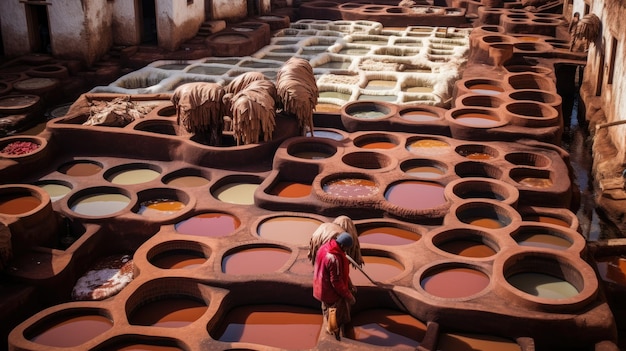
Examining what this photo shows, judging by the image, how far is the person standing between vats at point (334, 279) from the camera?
7.51m

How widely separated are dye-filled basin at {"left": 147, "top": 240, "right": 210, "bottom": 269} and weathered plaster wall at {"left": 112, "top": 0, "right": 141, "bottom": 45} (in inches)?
515

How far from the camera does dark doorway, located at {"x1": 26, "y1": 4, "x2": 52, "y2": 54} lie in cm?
2067

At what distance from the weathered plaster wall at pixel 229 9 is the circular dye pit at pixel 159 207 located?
13.6 m

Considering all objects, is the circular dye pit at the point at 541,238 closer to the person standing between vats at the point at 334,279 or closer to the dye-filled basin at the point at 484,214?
the dye-filled basin at the point at 484,214

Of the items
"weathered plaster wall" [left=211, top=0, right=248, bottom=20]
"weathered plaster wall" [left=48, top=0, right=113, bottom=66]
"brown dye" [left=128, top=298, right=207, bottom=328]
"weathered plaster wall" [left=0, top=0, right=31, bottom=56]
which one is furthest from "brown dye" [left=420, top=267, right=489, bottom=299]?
"weathered plaster wall" [left=211, top=0, right=248, bottom=20]

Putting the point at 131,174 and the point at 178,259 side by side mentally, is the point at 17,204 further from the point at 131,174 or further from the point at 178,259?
the point at 178,259

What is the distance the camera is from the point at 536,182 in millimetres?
11883

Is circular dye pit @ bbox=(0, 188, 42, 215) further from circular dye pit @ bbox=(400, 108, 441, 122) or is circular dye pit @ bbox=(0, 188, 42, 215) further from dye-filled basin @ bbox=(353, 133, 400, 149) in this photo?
circular dye pit @ bbox=(400, 108, 441, 122)

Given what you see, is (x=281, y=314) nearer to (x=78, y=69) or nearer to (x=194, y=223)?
(x=194, y=223)

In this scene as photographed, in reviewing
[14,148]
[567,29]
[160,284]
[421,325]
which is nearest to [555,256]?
[421,325]

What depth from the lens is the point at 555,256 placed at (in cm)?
898

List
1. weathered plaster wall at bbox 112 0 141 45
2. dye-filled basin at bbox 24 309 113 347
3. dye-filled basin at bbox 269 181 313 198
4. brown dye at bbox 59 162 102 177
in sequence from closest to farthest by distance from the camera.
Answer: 1. dye-filled basin at bbox 24 309 113 347
2. dye-filled basin at bbox 269 181 313 198
3. brown dye at bbox 59 162 102 177
4. weathered plaster wall at bbox 112 0 141 45

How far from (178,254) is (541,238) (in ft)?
17.8

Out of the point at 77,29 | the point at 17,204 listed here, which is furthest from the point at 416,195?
the point at 77,29
